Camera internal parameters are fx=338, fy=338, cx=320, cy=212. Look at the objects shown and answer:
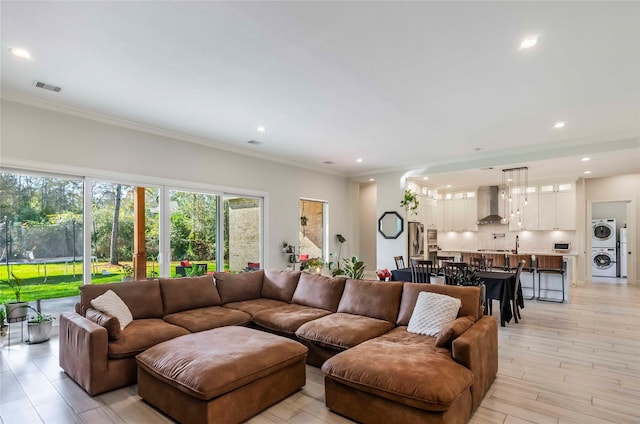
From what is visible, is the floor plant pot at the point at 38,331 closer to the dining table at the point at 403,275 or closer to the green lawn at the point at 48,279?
the green lawn at the point at 48,279

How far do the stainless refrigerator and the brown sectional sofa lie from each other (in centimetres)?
423

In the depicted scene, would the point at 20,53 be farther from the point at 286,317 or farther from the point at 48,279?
the point at 286,317

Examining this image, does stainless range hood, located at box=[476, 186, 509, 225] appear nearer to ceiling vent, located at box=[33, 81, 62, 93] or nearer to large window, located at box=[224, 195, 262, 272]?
large window, located at box=[224, 195, 262, 272]

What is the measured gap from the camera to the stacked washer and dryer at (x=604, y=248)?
9547 mm

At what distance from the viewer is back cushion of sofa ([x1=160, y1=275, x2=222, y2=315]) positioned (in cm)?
394

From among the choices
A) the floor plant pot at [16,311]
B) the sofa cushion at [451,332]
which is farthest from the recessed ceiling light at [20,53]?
the sofa cushion at [451,332]

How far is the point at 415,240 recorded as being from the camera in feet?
27.4

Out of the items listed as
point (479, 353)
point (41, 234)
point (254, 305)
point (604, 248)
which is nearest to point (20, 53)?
point (41, 234)

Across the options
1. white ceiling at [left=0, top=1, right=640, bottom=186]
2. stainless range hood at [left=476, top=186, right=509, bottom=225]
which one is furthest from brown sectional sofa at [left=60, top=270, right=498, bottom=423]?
stainless range hood at [left=476, top=186, right=509, bottom=225]

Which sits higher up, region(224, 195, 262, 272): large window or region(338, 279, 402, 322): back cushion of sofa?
region(224, 195, 262, 272): large window

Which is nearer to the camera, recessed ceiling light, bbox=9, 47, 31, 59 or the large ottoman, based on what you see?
the large ottoman

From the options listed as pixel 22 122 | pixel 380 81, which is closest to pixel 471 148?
pixel 380 81

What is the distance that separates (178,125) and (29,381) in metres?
3.50

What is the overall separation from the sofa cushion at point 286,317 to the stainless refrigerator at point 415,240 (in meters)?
4.62
